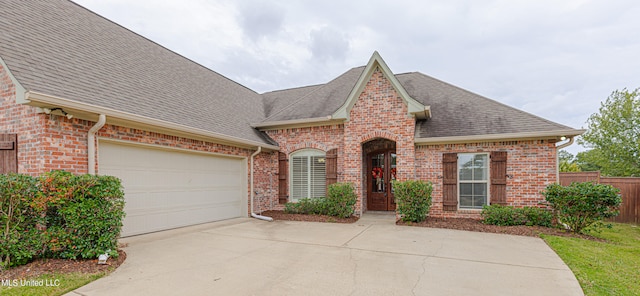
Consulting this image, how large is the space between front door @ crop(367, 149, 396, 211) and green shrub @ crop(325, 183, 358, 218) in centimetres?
200

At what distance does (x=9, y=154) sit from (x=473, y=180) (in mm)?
10894

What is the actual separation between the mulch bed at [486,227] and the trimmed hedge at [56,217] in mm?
6910

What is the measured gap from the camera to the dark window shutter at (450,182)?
8.86m

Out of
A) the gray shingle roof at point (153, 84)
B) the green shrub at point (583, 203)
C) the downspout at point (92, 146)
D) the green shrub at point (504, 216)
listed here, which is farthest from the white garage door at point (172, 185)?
the green shrub at point (583, 203)

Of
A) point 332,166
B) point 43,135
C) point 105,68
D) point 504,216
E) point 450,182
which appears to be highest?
point 105,68

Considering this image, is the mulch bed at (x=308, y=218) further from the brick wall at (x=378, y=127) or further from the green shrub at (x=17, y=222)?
the green shrub at (x=17, y=222)

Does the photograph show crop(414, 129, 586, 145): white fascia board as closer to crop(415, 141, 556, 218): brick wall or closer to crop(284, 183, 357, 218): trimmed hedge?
crop(415, 141, 556, 218): brick wall

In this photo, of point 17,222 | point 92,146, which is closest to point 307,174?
point 92,146

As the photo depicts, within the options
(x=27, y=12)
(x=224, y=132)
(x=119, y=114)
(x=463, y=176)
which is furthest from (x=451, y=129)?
(x=27, y=12)

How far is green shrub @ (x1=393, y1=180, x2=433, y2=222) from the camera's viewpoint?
320 inches

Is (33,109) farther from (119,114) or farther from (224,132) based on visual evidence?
(224,132)

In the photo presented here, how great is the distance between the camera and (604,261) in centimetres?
488

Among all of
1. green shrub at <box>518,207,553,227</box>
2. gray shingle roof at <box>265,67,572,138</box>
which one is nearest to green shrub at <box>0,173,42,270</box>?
gray shingle roof at <box>265,67,572,138</box>

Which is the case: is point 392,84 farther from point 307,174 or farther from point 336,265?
point 336,265
